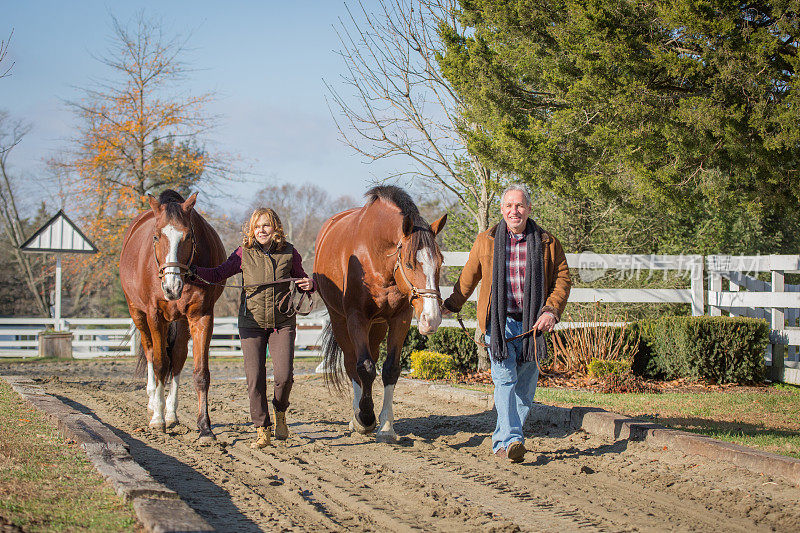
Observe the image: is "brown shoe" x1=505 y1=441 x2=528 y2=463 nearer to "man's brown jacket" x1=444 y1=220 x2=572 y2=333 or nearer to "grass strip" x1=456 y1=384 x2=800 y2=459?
"man's brown jacket" x1=444 y1=220 x2=572 y2=333

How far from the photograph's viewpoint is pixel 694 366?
1028 centimetres

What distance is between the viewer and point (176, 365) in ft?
24.6

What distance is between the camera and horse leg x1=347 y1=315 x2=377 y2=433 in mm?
6285

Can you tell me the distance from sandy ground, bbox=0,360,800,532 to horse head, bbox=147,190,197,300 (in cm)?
146

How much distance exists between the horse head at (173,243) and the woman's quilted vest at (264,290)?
533mm

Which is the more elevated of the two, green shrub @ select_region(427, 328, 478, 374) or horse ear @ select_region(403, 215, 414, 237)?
horse ear @ select_region(403, 215, 414, 237)

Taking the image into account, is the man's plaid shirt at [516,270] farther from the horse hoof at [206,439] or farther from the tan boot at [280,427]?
the horse hoof at [206,439]

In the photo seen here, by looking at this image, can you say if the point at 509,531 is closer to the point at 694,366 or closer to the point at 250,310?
the point at 250,310

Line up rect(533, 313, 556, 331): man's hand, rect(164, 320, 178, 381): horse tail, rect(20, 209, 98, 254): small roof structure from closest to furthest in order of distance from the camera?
rect(533, 313, 556, 331): man's hand
rect(164, 320, 178, 381): horse tail
rect(20, 209, 98, 254): small roof structure

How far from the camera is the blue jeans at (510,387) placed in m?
5.34

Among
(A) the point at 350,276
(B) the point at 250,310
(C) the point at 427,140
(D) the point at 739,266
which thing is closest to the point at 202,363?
(B) the point at 250,310

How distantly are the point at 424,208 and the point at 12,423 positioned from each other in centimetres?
2842

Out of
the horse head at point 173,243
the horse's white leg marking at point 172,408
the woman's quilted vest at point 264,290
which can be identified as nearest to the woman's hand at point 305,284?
the woman's quilted vest at point 264,290

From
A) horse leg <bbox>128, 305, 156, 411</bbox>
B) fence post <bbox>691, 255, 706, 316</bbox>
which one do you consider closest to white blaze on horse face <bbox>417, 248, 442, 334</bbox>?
horse leg <bbox>128, 305, 156, 411</bbox>
